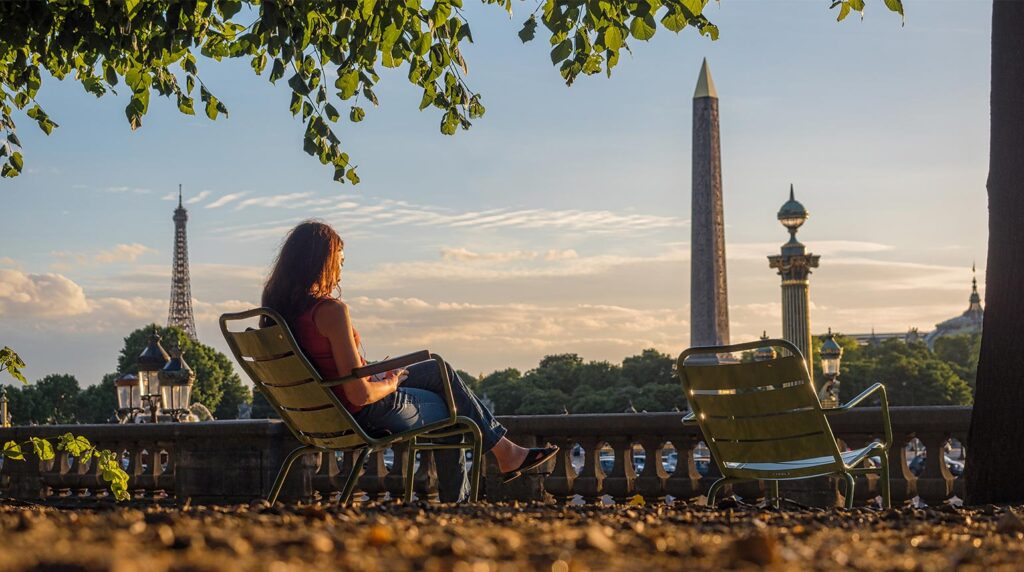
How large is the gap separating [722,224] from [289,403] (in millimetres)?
37662

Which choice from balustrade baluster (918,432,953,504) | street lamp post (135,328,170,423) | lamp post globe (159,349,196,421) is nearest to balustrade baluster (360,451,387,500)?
balustrade baluster (918,432,953,504)

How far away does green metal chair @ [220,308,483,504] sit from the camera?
532 cm

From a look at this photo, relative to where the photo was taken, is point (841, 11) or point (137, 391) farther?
point (137, 391)

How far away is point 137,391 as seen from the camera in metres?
19.9

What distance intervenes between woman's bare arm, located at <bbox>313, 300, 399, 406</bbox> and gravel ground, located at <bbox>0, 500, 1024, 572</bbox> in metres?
1.09

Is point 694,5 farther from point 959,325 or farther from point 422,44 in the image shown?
point 959,325

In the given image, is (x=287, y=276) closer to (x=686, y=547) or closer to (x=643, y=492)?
(x=686, y=547)

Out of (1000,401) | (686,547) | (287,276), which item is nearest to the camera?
(686,547)

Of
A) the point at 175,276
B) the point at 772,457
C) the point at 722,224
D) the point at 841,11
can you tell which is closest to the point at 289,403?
the point at 772,457

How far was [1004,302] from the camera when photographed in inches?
246

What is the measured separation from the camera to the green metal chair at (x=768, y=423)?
18.5 feet

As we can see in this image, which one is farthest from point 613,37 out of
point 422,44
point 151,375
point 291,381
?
point 151,375

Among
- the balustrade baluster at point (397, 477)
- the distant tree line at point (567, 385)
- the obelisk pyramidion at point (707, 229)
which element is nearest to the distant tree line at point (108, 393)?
the distant tree line at point (567, 385)

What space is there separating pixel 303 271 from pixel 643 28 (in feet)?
7.84
